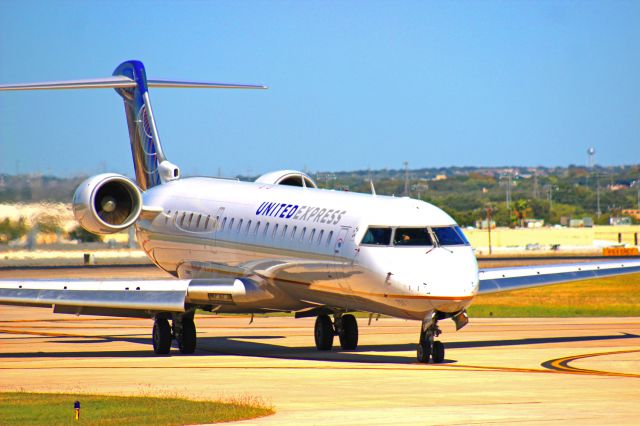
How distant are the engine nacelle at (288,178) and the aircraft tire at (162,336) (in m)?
6.03

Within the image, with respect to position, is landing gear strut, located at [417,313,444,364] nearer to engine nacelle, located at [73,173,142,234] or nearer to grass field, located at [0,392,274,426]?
grass field, located at [0,392,274,426]

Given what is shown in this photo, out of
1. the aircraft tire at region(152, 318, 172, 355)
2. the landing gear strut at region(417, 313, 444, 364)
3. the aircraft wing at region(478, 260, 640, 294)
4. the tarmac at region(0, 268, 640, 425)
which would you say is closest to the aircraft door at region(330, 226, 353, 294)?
the tarmac at region(0, 268, 640, 425)

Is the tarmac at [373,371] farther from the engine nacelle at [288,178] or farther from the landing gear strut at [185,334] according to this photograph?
the engine nacelle at [288,178]

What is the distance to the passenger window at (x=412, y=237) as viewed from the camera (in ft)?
80.3

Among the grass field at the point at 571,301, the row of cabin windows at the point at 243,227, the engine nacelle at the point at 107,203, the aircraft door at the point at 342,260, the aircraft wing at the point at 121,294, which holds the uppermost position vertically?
the engine nacelle at the point at 107,203

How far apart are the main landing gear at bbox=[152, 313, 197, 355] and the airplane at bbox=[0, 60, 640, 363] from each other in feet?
0.08

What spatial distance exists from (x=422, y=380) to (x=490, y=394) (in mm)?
2162

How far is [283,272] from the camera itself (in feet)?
89.3

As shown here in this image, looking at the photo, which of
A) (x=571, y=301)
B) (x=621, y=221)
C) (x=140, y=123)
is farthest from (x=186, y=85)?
(x=621, y=221)

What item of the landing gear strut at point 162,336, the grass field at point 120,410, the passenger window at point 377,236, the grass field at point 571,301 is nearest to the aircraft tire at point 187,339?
the landing gear strut at point 162,336

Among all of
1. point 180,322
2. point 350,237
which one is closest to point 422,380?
point 350,237

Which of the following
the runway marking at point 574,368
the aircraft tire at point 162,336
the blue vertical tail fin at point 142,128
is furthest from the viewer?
the blue vertical tail fin at point 142,128

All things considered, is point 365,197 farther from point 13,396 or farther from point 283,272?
point 13,396

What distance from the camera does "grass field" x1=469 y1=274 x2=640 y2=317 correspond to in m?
42.8
